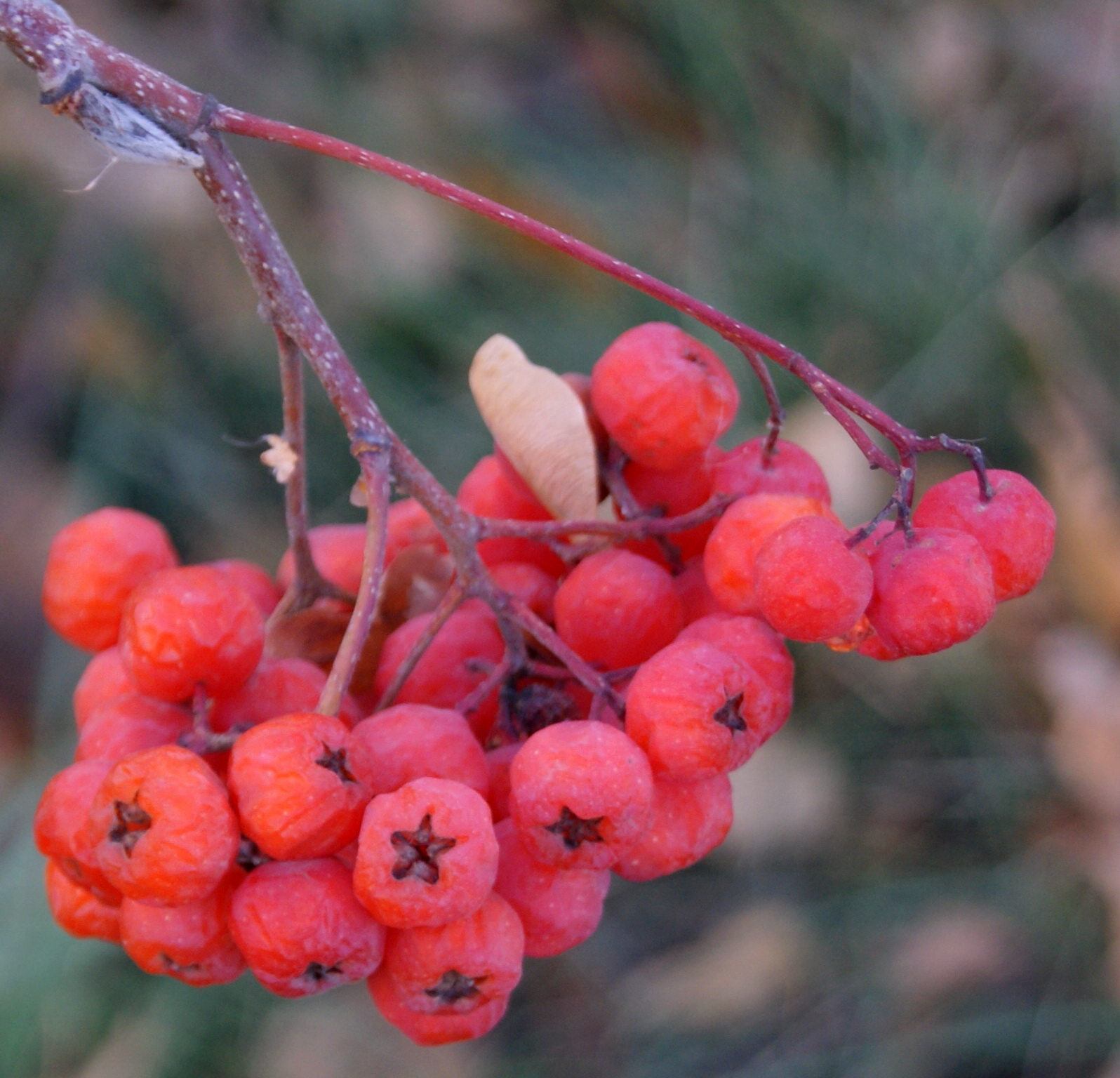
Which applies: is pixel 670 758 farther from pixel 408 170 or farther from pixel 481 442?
pixel 481 442

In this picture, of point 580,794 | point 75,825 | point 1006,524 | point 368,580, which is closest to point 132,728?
point 75,825

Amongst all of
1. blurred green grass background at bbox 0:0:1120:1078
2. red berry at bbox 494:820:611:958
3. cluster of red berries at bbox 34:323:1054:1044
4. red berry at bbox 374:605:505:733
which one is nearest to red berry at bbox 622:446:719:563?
cluster of red berries at bbox 34:323:1054:1044

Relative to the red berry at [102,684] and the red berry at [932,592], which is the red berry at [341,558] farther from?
the red berry at [932,592]

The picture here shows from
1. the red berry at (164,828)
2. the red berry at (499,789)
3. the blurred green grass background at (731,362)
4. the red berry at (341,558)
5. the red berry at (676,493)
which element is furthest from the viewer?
the blurred green grass background at (731,362)

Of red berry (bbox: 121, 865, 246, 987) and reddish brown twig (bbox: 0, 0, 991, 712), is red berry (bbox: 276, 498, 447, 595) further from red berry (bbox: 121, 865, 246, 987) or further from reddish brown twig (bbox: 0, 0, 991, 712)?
red berry (bbox: 121, 865, 246, 987)

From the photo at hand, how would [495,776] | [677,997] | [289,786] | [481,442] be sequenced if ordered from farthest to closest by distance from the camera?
[481,442] < [677,997] < [495,776] < [289,786]

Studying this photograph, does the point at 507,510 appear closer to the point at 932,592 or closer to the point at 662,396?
the point at 662,396

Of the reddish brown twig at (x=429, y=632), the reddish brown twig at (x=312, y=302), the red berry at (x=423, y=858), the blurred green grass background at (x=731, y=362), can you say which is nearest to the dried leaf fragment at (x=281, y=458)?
the reddish brown twig at (x=312, y=302)

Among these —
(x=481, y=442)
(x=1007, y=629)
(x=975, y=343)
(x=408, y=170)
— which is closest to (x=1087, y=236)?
(x=975, y=343)
